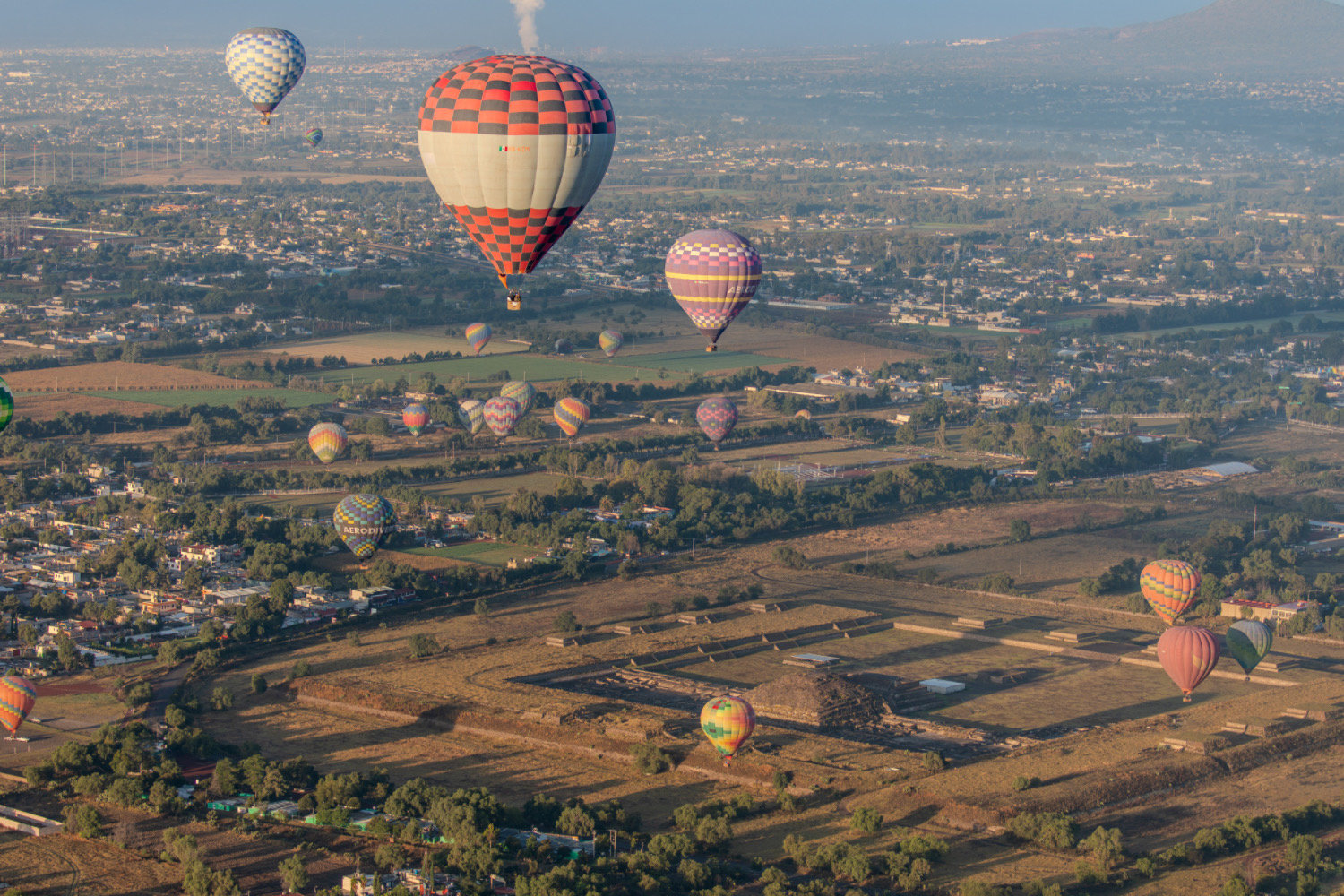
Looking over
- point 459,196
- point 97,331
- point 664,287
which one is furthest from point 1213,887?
point 664,287

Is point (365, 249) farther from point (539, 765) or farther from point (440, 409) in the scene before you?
point (539, 765)

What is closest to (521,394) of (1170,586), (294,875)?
(1170,586)

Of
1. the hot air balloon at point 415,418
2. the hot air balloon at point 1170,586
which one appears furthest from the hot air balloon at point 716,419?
the hot air balloon at point 1170,586

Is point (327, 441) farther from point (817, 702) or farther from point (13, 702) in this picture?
point (817, 702)

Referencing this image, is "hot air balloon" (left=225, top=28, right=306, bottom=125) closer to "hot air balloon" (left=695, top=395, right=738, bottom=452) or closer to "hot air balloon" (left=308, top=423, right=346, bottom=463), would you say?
"hot air balloon" (left=308, top=423, right=346, bottom=463)

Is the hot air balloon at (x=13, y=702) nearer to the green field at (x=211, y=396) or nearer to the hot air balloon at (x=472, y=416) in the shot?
the hot air balloon at (x=472, y=416)
